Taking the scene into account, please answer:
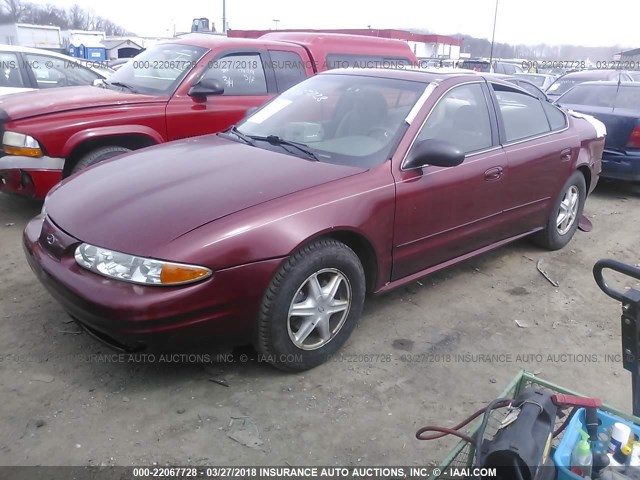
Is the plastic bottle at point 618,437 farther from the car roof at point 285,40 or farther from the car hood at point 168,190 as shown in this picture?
the car roof at point 285,40

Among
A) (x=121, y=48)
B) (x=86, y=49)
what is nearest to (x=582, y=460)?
(x=121, y=48)

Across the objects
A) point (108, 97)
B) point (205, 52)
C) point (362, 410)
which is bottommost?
point (362, 410)

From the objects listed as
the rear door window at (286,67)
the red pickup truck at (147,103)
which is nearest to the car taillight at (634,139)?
the red pickup truck at (147,103)

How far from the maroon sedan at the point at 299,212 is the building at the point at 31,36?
33.6 meters

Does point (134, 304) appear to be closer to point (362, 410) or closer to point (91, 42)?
point (362, 410)

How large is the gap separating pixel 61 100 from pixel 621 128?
6.40m

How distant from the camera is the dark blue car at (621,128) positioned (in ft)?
22.4

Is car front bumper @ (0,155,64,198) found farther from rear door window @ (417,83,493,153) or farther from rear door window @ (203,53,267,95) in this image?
rear door window @ (417,83,493,153)

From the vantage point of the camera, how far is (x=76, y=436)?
246 centimetres

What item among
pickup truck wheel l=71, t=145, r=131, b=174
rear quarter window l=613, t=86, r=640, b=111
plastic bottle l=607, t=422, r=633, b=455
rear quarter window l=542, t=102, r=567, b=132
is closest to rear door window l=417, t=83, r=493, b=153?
rear quarter window l=542, t=102, r=567, b=132

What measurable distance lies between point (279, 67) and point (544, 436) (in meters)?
5.30

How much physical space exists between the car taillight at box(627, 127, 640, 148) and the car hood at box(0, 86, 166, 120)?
556 cm

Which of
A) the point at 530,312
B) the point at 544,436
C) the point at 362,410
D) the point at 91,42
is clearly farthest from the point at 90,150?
the point at 91,42

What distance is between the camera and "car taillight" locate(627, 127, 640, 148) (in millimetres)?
6788
